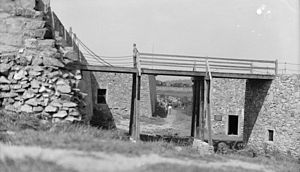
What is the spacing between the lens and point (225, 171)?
23.6 feet

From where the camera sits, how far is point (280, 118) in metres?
16.9

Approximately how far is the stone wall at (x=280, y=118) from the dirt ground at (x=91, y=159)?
9209mm

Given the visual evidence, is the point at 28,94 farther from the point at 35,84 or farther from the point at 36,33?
the point at 36,33

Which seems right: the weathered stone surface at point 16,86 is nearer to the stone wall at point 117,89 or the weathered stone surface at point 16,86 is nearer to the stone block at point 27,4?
the stone block at point 27,4

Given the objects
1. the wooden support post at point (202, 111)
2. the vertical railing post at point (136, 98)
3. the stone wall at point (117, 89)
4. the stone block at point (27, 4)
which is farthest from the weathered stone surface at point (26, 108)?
the stone wall at point (117, 89)

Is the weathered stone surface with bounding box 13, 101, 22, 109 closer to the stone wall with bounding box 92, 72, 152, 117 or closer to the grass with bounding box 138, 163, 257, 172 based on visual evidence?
the grass with bounding box 138, 163, 257, 172

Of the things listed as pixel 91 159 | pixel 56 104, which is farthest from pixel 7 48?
pixel 91 159

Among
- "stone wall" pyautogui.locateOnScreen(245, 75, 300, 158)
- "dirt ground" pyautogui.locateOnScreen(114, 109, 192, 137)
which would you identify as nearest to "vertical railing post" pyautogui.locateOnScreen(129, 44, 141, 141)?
"stone wall" pyautogui.locateOnScreen(245, 75, 300, 158)

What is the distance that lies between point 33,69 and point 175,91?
102 feet

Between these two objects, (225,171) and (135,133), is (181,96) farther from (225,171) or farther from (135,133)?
(225,171)

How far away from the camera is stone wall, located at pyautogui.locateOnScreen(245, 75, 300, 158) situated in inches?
634

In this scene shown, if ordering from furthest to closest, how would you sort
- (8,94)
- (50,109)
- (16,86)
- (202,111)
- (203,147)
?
(202,111) → (203,147) → (16,86) → (8,94) → (50,109)

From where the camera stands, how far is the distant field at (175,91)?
133 feet

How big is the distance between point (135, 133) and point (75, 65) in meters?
3.95
